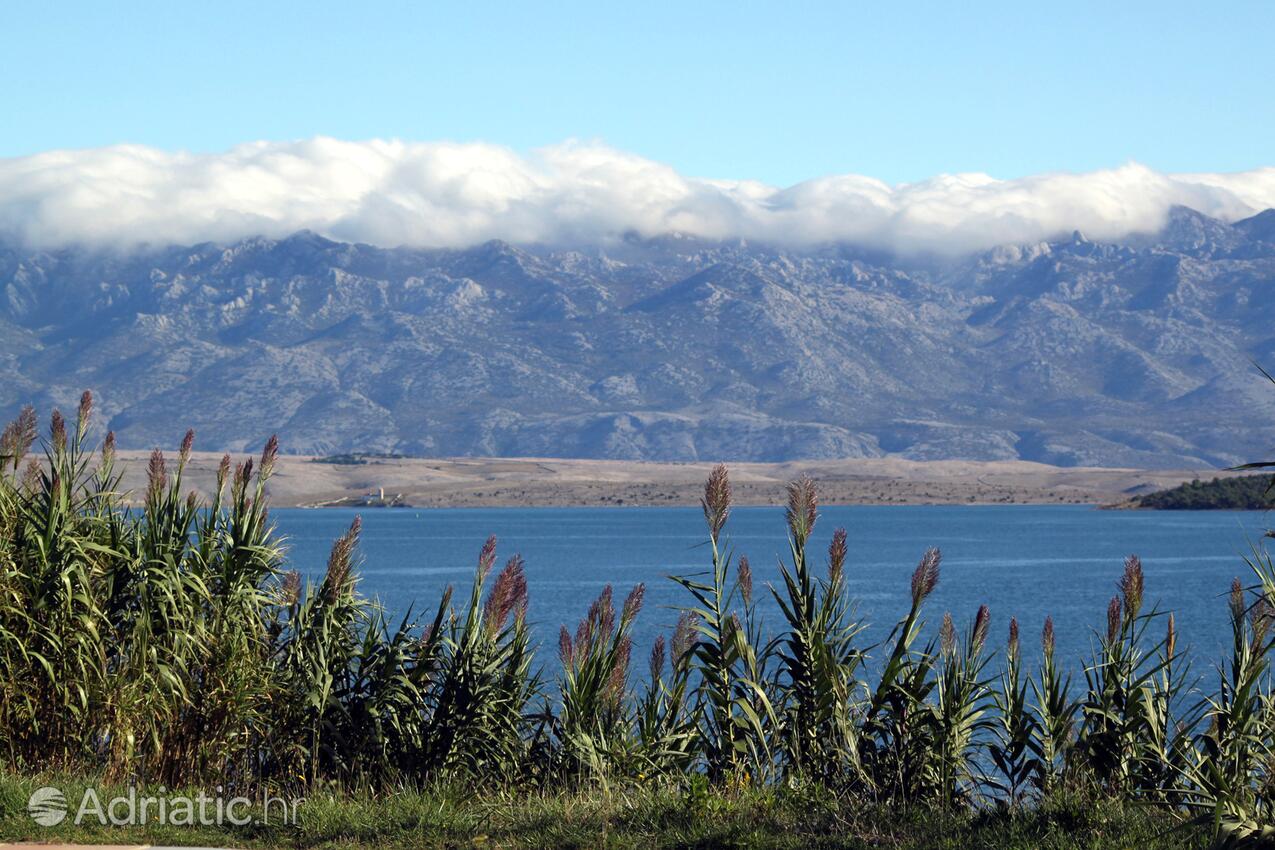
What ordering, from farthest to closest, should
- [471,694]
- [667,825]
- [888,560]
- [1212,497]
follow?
[1212,497]
[888,560]
[471,694]
[667,825]

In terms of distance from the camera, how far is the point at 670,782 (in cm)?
1240

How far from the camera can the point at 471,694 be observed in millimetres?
14250

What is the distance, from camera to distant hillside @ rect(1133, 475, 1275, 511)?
149 m

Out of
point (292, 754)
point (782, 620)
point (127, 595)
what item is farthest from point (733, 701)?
point (782, 620)

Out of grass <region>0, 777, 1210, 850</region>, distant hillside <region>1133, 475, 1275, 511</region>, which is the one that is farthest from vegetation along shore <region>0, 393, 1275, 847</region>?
distant hillside <region>1133, 475, 1275, 511</region>

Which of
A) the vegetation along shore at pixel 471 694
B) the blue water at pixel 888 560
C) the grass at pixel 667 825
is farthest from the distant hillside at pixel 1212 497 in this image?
the grass at pixel 667 825

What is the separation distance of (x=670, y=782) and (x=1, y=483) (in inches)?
240

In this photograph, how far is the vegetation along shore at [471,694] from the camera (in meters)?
12.1

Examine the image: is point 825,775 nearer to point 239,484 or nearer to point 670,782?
point 670,782

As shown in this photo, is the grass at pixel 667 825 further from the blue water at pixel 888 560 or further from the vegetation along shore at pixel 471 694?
the blue water at pixel 888 560

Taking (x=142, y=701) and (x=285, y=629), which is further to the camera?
(x=285, y=629)

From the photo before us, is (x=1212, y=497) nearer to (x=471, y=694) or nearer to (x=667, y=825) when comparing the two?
(x=471, y=694)

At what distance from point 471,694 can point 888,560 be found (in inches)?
3482

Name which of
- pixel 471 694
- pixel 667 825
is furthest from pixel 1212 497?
pixel 667 825
